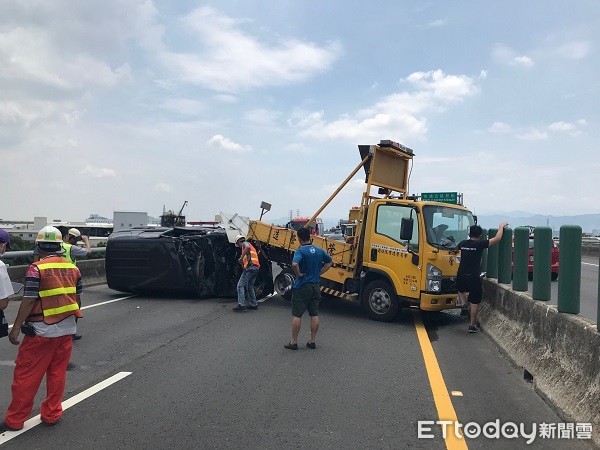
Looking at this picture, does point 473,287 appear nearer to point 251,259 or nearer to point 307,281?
point 307,281

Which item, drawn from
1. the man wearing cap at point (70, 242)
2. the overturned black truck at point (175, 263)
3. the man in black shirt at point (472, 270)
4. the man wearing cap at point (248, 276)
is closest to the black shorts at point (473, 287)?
the man in black shirt at point (472, 270)

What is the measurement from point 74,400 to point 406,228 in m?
5.91

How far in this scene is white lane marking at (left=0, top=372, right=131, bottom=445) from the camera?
4.34 metres

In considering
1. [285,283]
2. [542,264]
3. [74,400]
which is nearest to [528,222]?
[285,283]

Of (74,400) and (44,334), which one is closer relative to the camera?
(44,334)

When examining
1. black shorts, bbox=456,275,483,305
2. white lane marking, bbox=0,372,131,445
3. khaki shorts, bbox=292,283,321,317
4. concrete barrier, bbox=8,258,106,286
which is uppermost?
black shorts, bbox=456,275,483,305

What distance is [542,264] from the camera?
6.78 m

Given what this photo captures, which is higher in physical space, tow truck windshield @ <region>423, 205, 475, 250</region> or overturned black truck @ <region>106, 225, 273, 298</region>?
tow truck windshield @ <region>423, 205, 475, 250</region>

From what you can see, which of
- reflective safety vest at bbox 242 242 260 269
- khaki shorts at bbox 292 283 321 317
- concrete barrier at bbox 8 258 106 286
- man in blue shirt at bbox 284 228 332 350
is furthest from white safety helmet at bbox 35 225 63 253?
concrete barrier at bbox 8 258 106 286

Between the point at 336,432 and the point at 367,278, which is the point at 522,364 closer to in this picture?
the point at 336,432

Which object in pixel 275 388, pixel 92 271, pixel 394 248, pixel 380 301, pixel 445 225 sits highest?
pixel 445 225

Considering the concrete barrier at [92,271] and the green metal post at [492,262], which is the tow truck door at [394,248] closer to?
the green metal post at [492,262]

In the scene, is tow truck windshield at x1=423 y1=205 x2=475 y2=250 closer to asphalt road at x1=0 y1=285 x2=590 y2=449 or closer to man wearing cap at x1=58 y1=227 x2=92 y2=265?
asphalt road at x1=0 y1=285 x2=590 y2=449

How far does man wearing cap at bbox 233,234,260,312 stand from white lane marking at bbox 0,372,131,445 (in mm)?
4838
